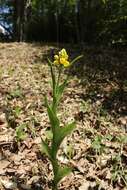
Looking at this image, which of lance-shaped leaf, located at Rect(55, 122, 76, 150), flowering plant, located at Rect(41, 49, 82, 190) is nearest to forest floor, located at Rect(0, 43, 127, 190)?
flowering plant, located at Rect(41, 49, 82, 190)

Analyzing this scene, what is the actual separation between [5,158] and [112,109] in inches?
75.4

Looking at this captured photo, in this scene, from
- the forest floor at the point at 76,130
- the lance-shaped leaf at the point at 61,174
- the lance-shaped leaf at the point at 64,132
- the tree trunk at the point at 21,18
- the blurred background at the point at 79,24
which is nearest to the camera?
the lance-shaped leaf at the point at 64,132

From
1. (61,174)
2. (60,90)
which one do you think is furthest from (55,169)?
(60,90)

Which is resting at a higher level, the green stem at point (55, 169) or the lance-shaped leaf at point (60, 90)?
the lance-shaped leaf at point (60, 90)

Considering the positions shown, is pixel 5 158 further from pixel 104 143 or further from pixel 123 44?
pixel 123 44

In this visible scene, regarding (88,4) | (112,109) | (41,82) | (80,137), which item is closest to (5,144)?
(80,137)

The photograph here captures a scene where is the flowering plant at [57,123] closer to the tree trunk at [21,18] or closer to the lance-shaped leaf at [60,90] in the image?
the lance-shaped leaf at [60,90]

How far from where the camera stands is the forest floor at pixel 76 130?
146 inches

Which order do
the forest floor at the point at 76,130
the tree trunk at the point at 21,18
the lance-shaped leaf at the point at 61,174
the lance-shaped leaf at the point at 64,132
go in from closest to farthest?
the lance-shaped leaf at the point at 64,132, the lance-shaped leaf at the point at 61,174, the forest floor at the point at 76,130, the tree trunk at the point at 21,18

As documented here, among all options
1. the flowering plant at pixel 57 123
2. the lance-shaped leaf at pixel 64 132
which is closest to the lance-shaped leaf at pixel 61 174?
the flowering plant at pixel 57 123

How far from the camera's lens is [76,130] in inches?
178

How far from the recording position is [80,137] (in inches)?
173

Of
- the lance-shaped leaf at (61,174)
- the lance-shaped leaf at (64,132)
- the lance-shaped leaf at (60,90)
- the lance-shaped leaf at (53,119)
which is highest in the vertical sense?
the lance-shaped leaf at (60,90)

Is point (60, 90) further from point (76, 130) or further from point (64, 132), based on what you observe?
point (76, 130)
